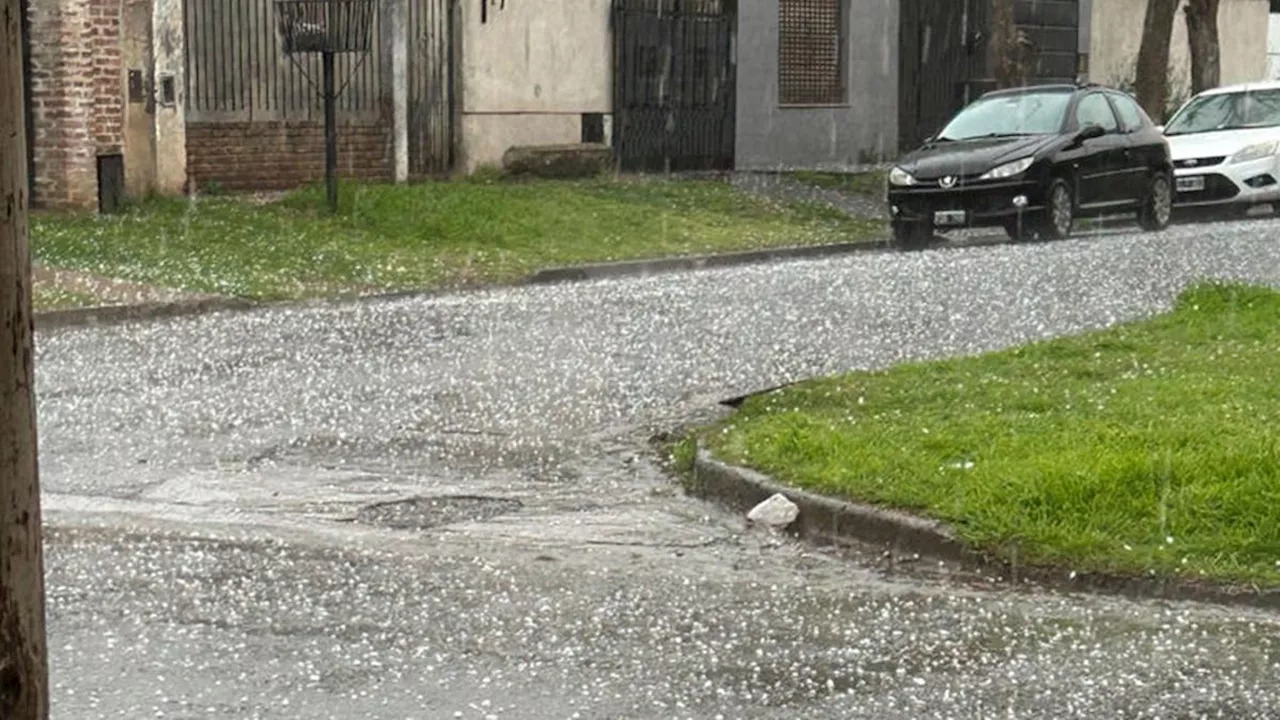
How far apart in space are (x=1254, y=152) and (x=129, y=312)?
48.1 feet

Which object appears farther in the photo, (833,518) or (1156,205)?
(1156,205)

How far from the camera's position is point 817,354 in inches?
525

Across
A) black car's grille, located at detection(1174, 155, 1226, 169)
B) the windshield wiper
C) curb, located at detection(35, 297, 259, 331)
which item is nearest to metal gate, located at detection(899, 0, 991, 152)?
black car's grille, located at detection(1174, 155, 1226, 169)

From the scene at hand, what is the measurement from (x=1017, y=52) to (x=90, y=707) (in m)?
24.8

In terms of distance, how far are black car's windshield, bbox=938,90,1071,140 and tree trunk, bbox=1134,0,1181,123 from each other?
719 cm

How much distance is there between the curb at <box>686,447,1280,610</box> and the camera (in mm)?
7312

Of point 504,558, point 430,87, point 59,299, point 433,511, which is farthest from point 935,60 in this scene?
point 504,558

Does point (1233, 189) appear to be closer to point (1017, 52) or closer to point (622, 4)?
point (1017, 52)

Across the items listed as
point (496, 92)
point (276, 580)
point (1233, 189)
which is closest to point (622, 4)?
point (496, 92)

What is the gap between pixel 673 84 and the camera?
29.8 metres

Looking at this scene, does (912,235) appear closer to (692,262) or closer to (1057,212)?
(1057,212)

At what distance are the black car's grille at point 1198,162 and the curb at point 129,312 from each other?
13087mm

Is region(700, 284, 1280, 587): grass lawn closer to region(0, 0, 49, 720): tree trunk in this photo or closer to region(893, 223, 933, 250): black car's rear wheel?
region(0, 0, 49, 720): tree trunk

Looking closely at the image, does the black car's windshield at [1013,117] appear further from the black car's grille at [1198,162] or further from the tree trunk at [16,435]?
the tree trunk at [16,435]
